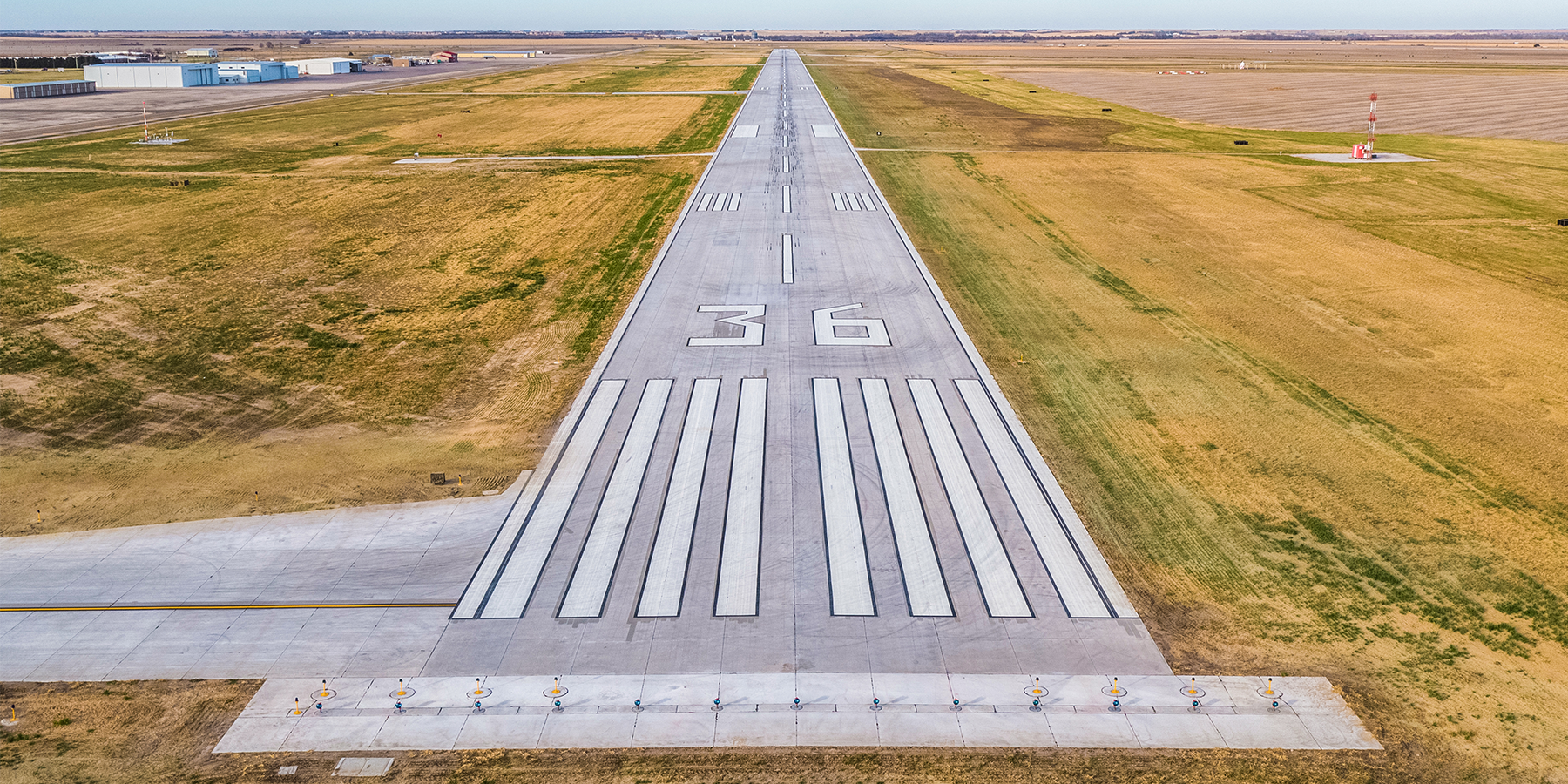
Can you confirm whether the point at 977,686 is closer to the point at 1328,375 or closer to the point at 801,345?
the point at 801,345

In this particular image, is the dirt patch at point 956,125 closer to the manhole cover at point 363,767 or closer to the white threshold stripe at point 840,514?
the white threshold stripe at point 840,514

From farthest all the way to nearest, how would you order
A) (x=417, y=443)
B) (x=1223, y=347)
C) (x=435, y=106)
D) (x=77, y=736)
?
(x=435, y=106) < (x=1223, y=347) < (x=417, y=443) < (x=77, y=736)

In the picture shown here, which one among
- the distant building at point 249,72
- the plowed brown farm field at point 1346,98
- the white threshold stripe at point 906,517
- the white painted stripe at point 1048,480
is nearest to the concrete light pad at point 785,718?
the white threshold stripe at point 906,517

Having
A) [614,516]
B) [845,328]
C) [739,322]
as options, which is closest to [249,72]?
[739,322]

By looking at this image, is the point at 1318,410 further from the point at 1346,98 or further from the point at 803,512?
the point at 1346,98

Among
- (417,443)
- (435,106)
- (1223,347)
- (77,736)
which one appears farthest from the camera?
(435,106)

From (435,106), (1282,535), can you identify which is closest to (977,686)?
(1282,535)
